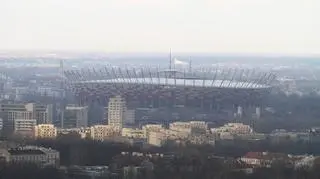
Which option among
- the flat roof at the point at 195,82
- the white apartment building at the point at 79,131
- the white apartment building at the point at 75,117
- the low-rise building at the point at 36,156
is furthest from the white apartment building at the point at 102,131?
the flat roof at the point at 195,82

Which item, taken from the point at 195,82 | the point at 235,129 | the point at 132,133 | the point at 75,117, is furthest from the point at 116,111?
the point at 195,82

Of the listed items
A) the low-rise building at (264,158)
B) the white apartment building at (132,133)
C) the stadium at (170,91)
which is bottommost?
the low-rise building at (264,158)

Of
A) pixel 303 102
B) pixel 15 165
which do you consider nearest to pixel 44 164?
pixel 15 165

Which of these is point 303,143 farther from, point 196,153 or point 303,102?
point 303,102

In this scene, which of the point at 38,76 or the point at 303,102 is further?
the point at 38,76

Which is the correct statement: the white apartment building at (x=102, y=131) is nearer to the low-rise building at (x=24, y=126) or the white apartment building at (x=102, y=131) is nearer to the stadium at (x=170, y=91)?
the low-rise building at (x=24, y=126)
